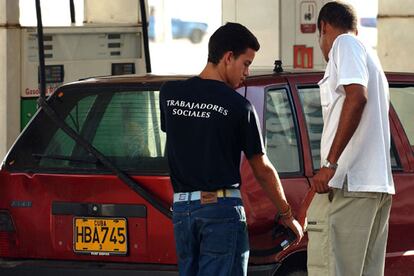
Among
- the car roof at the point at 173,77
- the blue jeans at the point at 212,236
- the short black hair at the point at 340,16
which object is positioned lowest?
the blue jeans at the point at 212,236

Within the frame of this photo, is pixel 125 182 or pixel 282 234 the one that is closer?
pixel 282 234

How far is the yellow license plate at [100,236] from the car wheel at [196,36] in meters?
31.7

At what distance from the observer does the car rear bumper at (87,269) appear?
5809mm

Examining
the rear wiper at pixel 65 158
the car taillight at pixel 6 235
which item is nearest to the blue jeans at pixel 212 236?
the rear wiper at pixel 65 158

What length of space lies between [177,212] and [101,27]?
532 cm

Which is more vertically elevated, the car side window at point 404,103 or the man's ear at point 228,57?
the man's ear at point 228,57

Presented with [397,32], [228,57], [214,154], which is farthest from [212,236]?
[397,32]

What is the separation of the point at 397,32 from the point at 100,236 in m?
5.08

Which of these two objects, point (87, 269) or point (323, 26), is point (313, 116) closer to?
point (323, 26)

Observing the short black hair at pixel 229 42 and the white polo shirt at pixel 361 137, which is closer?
the short black hair at pixel 229 42

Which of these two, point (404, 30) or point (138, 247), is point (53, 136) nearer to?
point (138, 247)

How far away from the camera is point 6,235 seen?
247 inches

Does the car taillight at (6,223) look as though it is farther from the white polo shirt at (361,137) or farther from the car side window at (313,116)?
the white polo shirt at (361,137)

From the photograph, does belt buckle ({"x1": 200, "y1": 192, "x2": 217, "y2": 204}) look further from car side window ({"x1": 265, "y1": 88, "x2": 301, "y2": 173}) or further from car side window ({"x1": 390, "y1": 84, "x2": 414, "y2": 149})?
Answer: car side window ({"x1": 390, "y1": 84, "x2": 414, "y2": 149})
